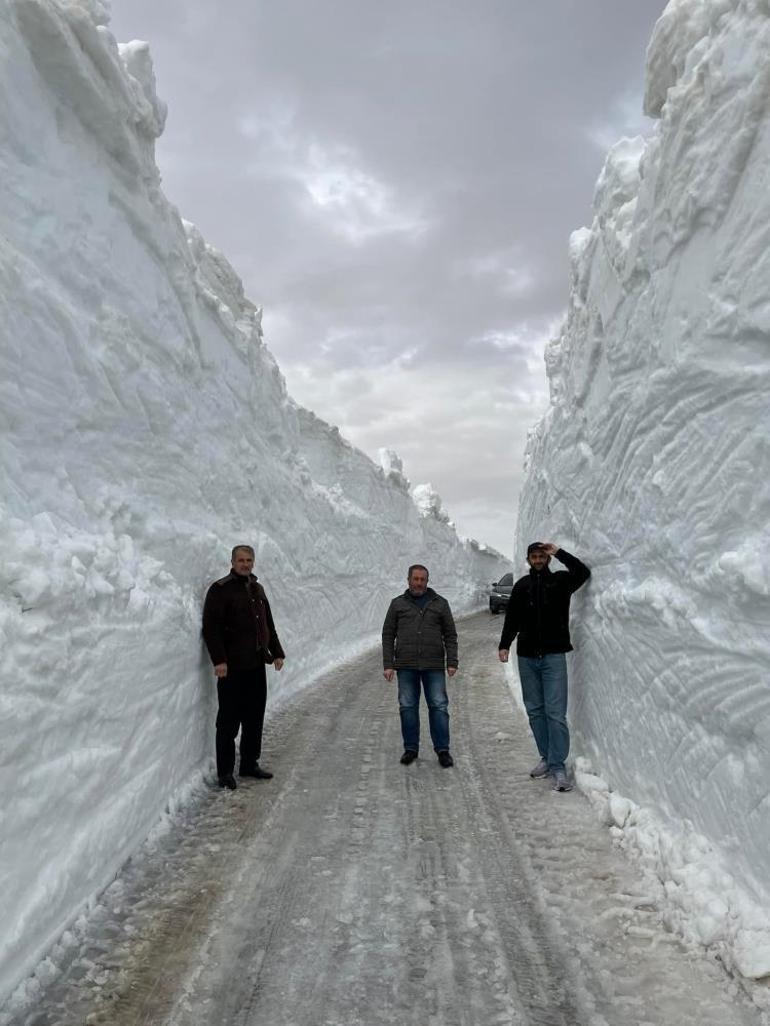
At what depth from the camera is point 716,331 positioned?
359 cm

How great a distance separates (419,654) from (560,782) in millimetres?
1617

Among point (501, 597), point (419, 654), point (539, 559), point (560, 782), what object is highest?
point (501, 597)

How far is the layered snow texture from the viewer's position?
10.3 ft

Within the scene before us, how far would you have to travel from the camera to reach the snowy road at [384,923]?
264 cm

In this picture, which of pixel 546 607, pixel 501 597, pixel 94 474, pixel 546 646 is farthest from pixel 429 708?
pixel 501 597

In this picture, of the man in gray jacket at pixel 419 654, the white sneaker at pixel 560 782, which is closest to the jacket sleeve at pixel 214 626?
the man in gray jacket at pixel 419 654

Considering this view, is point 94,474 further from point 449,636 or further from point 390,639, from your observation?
point 449,636

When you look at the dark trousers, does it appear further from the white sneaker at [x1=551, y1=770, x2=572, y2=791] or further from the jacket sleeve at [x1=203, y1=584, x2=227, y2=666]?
the white sneaker at [x1=551, y1=770, x2=572, y2=791]

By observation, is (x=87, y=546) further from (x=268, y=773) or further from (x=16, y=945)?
(x=268, y=773)

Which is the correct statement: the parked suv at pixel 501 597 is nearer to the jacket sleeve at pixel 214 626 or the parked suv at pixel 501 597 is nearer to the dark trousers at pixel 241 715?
the dark trousers at pixel 241 715

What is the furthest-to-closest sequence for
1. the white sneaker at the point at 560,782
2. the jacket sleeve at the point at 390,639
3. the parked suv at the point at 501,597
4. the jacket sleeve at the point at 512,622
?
the parked suv at the point at 501,597 → the jacket sleeve at the point at 390,639 → the jacket sleeve at the point at 512,622 → the white sneaker at the point at 560,782

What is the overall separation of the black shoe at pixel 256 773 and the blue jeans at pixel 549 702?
7.05 feet

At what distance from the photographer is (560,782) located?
5.11m

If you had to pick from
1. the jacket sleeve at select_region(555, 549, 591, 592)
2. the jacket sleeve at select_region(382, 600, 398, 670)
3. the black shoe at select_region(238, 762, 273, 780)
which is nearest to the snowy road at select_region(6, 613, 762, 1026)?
the black shoe at select_region(238, 762, 273, 780)
